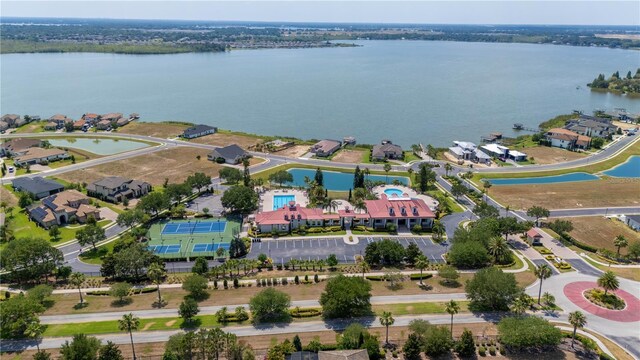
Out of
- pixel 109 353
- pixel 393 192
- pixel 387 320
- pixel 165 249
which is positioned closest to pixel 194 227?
pixel 165 249

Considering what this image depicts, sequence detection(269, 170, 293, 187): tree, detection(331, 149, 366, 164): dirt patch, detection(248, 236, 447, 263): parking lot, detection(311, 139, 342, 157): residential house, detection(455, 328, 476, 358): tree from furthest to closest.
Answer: detection(311, 139, 342, 157): residential house, detection(331, 149, 366, 164): dirt patch, detection(269, 170, 293, 187): tree, detection(248, 236, 447, 263): parking lot, detection(455, 328, 476, 358): tree

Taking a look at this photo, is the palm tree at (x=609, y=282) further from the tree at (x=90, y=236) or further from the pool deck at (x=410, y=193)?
the tree at (x=90, y=236)

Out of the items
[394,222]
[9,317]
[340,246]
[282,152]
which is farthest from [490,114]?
[9,317]

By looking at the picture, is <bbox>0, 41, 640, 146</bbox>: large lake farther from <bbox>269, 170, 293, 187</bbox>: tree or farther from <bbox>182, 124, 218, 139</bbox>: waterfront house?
<bbox>269, 170, 293, 187</bbox>: tree

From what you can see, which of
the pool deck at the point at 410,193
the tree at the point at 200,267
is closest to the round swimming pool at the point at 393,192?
the pool deck at the point at 410,193

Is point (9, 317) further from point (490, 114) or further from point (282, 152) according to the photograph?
point (490, 114)

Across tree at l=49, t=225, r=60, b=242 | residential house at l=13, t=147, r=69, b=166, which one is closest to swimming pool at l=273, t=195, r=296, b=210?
tree at l=49, t=225, r=60, b=242

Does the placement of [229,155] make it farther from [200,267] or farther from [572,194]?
[572,194]
